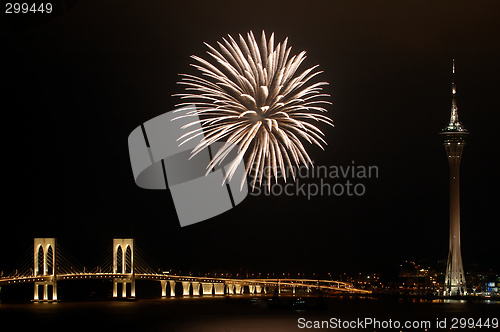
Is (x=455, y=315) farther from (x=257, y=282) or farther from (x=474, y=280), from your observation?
(x=474, y=280)

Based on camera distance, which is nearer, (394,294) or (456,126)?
(456,126)

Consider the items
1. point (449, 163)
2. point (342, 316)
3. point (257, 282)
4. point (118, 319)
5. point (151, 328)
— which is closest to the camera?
point (151, 328)

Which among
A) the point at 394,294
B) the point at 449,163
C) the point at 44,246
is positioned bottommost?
the point at 394,294

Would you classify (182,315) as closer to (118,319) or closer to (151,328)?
(118,319)

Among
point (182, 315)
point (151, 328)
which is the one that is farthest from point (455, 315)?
point (151, 328)

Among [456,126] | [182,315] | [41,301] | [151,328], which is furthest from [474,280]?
[151,328]

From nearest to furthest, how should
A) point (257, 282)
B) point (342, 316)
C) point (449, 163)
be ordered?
point (342, 316) → point (449, 163) → point (257, 282)

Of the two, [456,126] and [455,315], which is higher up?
[456,126]
